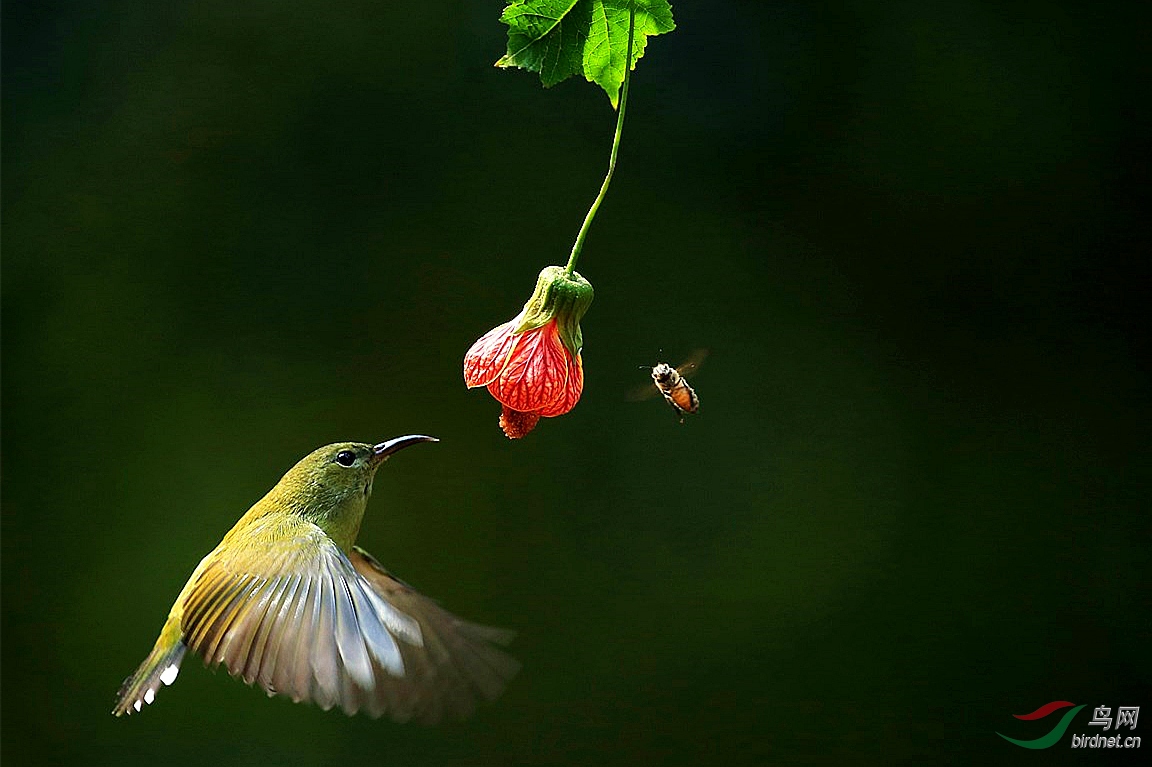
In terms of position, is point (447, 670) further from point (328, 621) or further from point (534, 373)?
point (534, 373)

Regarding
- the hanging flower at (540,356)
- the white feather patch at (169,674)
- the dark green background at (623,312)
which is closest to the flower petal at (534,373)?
the hanging flower at (540,356)

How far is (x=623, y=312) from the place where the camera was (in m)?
3.11

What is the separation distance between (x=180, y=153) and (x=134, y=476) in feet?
2.71

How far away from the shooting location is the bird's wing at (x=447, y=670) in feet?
3.57

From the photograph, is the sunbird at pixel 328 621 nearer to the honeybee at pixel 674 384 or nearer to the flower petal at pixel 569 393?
the flower petal at pixel 569 393

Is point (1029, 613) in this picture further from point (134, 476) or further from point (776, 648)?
point (134, 476)

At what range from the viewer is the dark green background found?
9.86 ft

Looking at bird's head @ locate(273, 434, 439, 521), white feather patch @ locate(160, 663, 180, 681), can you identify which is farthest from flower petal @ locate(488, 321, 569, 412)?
white feather patch @ locate(160, 663, 180, 681)

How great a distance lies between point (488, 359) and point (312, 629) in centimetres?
33

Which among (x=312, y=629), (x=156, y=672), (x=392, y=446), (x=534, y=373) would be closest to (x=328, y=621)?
(x=312, y=629)

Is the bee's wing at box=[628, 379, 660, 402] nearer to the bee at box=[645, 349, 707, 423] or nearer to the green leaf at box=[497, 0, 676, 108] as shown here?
the bee at box=[645, 349, 707, 423]

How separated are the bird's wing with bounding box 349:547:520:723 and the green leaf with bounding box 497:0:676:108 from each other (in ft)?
1.60

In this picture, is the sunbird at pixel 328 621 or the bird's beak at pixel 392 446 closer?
the sunbird at pixel 328 621

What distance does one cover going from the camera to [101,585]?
3008mm
